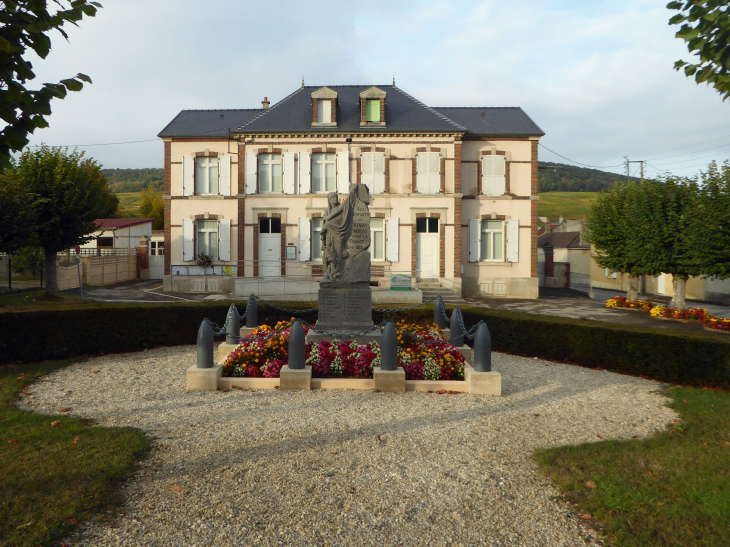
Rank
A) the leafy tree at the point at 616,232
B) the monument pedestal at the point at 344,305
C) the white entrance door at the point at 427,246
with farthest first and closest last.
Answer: the white entrance door at the point at 427,246, the leafy tree at the point at 616,232, the monument pedestal at the point at 344,305

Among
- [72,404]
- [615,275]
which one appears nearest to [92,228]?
[72,404]

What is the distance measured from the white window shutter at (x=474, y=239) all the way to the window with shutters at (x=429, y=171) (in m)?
2.30

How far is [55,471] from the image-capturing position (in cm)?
421

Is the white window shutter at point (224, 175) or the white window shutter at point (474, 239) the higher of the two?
the white window shutter at point (224, 175)

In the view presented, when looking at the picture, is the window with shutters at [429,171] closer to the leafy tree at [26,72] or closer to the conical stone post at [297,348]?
the conical stone post at [297,348]

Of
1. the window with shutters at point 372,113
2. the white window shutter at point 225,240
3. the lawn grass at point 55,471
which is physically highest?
the window with shutters at point 372,113

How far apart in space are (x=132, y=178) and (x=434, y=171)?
124 m

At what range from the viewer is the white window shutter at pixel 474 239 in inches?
878

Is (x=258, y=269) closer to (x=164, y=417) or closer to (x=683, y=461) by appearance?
(x=164, y=417)

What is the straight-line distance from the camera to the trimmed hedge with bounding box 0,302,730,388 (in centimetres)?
834

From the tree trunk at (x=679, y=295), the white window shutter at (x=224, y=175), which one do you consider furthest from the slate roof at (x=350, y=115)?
the tree trunk at (x=679, y=295)

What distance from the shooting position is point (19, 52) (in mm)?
3473

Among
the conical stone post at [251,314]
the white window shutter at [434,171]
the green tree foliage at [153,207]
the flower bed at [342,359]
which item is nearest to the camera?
the flower bed at [342,359]

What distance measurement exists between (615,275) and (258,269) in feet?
78.0
